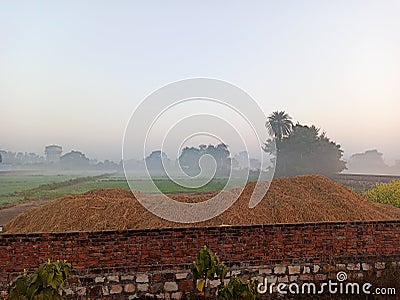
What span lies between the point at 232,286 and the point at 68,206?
3.72 m

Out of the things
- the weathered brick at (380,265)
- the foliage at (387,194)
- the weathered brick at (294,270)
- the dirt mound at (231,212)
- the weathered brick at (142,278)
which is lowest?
the weathered brick at (142,278)

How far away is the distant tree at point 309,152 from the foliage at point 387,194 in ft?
40.1

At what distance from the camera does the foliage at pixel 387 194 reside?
906 cm

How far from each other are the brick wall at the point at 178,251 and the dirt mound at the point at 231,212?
1042mm

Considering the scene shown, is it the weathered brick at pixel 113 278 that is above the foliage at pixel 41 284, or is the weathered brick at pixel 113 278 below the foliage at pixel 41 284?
below

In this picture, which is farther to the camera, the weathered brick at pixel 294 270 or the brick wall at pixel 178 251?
the weathered brick at pixel 294 270

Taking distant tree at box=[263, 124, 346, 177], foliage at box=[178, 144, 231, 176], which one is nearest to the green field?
foliage at box=[178, 144, 231, 176]

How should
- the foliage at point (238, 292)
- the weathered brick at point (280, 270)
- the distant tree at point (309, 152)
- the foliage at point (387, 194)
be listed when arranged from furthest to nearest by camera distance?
the distant tree at point (309, 152), the foliage at point (387, 194), the weathered brick at point (280, 270), the foliage at point (238, 292)

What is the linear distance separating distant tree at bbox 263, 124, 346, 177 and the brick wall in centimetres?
1708

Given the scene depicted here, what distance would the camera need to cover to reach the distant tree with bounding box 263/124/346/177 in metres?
22.8

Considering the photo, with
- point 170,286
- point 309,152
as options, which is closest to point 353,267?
point 170,286

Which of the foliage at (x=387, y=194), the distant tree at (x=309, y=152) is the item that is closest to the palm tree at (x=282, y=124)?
the distant tree at (x=309, y=152)

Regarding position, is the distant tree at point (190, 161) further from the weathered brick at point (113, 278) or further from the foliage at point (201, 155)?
the weathered brick at point (113, 278)

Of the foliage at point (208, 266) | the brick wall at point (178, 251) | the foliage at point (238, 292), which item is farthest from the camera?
the brick wall at point (178, 251)
